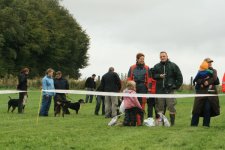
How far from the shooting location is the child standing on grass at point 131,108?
1441cm

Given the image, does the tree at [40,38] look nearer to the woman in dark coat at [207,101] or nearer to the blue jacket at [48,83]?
the blue jacket at [48,83]

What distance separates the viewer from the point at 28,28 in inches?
2832

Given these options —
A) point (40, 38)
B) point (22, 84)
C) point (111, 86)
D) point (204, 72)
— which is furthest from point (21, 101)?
point (40, 38)

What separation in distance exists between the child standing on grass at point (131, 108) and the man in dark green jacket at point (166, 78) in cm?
52

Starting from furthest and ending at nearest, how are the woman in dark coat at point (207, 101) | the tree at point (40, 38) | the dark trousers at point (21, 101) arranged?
the tree at point (40, 38), the dark trousers at point (21, 101), the woman in dark coat at point (207, 101)

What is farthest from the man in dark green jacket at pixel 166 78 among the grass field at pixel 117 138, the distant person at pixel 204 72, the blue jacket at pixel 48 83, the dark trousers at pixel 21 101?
the dark trousers at pixel 21 101

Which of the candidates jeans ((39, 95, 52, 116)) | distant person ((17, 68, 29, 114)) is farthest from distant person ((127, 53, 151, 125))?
distant person ((17, 68, 29, 114))

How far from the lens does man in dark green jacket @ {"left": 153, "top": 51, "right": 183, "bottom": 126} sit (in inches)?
562

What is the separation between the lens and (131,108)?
14.5 meters

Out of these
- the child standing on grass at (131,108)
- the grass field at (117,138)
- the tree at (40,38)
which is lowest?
the grass field at (117,138)

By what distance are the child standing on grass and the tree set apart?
52913mm

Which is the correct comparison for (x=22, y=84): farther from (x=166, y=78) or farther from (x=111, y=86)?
(x=166, y=78)

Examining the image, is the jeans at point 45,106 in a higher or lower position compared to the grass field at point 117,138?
higher

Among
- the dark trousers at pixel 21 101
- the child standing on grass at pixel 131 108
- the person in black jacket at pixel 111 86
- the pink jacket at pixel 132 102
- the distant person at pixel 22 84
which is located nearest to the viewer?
the child standing on grass at pixel 131 108
